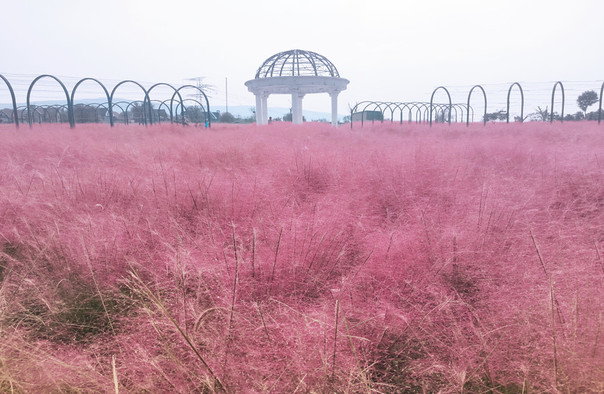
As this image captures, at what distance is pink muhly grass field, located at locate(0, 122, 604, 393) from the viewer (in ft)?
4.16

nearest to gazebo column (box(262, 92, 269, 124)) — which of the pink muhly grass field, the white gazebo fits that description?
the white gazebo

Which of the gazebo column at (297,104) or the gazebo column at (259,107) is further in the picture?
the gazebo column at (259,107)

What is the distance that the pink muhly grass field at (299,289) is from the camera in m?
1.27

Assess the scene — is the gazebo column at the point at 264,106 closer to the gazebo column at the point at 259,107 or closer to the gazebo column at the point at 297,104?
the gazebo column at the point at 259,107

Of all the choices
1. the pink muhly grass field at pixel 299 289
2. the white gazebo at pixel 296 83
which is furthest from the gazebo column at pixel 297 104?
the pink muhly grass field at pixel 299 289

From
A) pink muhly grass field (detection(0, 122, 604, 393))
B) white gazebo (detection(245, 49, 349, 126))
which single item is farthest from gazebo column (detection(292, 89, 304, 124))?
pink muhly grass field (detection(0, 122, 604, 393))

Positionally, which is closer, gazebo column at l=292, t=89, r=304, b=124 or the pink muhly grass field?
the pink muhly grass field

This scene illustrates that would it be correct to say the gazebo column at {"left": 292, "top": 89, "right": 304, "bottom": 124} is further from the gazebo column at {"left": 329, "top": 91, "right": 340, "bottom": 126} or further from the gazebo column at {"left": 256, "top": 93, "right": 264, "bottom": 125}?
the gazebo column at {"left": 256, "top": 93, "right": 264, "bottom": 125}

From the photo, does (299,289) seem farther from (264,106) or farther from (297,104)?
(264,106)

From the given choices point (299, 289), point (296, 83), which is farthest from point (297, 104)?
point (299, 289)

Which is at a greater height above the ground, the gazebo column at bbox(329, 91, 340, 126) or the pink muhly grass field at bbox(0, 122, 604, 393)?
the gazebo column at bbox(329, 91, 340, 126)

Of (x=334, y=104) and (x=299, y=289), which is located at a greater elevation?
(x=334, y=104)

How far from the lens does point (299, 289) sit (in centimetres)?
182

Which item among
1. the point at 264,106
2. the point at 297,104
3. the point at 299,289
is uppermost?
the point at 264,106
